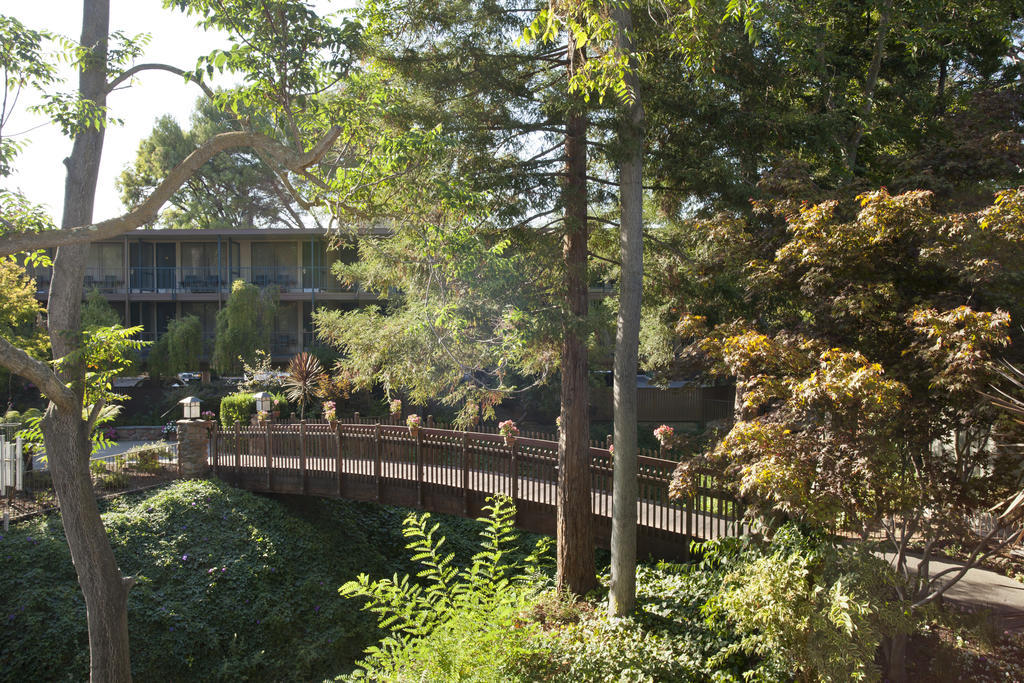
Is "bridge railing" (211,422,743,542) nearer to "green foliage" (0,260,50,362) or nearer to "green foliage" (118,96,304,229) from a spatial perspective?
"green foliage" (0,260,50,362)

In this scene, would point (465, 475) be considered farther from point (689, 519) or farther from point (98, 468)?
point (98, 468)

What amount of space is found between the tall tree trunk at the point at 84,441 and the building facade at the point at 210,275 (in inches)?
679

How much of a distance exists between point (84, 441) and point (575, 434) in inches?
262

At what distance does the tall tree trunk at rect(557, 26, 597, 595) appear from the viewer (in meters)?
9.55

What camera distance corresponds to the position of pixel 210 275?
2830 centimetres

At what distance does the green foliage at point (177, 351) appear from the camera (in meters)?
23.6

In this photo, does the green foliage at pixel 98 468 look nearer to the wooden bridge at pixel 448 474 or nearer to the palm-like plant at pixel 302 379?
the wooden bridge at pixel 448 474

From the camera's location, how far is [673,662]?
24.5 feet

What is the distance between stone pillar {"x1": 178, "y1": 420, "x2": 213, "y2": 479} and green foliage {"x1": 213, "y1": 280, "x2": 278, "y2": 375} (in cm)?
782

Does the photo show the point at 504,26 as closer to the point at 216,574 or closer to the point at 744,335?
the point at 744,335

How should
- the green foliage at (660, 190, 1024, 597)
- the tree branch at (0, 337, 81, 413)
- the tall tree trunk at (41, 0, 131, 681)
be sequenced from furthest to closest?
the tall tree trunk at (41, 0, 131, 681) → the tree branch at (0, 337, 81, 413) → the green foliage at (660, 190, 1024, 597)

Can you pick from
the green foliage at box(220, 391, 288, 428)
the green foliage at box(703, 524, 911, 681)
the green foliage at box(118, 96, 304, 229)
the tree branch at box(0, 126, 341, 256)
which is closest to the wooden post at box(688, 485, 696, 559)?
the green foliage at box(703, 524, 911, 681)

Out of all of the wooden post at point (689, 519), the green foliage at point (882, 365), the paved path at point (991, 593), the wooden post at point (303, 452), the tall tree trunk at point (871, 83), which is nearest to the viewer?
the green foliage at point (882, 365)

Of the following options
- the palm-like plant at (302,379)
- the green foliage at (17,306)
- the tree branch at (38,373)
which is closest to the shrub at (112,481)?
A: the green foliage at (17,306)
